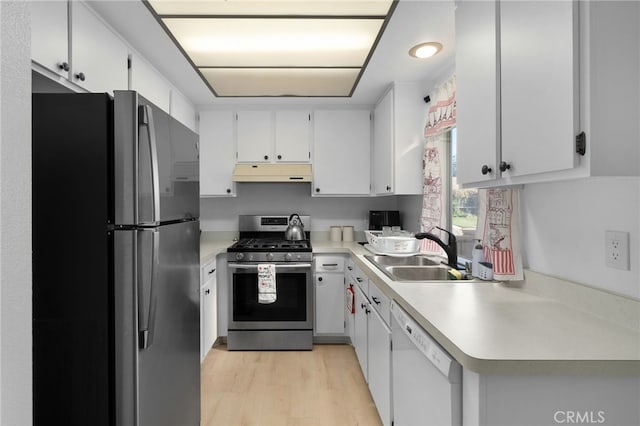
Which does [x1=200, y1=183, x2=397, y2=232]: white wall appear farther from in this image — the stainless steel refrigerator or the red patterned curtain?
the stainless steel refrigerator

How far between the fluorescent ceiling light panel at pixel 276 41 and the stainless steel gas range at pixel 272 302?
158cm

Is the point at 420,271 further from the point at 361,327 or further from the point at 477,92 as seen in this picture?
the point at 477,92

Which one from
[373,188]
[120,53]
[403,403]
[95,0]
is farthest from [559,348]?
[373,188]

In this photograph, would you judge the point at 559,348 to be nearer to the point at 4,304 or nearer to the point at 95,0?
the point at 4,304

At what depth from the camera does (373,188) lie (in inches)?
144

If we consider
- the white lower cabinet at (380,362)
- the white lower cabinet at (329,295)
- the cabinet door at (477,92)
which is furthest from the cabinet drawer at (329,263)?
the cabinet door at (477,92)

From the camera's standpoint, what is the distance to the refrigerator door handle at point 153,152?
1.35 meters

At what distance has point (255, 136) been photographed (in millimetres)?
3658

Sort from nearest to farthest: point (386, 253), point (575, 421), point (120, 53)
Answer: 1. point (575, 421)
2. point (120, 53)
3. point (386, 253)

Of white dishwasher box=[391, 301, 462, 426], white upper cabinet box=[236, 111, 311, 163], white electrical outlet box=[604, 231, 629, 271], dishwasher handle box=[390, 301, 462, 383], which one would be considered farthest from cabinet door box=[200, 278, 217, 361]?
white electrical outlet box=[604, 231, 629, 271]

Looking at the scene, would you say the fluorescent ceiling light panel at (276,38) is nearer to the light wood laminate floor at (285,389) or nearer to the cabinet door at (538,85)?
the cabinet door at (538,85)

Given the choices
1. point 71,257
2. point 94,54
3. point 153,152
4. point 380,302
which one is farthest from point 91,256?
point 380,302

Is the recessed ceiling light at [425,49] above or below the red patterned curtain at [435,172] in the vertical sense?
above

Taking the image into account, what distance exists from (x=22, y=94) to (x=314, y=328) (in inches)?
123
